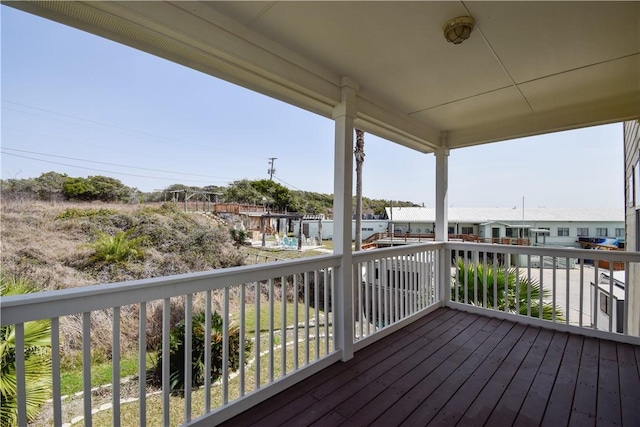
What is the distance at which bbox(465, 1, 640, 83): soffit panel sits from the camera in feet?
5.20

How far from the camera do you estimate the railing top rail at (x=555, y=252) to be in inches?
107

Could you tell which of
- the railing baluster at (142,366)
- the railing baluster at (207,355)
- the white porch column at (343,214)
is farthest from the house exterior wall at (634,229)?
the railing baluster at (142,366)

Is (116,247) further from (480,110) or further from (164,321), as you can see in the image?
(480,110)

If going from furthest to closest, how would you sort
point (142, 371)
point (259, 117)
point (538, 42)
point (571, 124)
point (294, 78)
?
point (259, 117)
point (571, 124)
point (294, 78)
point (538, 42)
point (142, 371)

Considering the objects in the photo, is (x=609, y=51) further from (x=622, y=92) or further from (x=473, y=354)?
(x=473, y=354)

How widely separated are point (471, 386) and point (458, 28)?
97.4 inches

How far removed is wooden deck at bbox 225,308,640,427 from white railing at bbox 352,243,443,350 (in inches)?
9.6

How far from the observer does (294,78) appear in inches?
81.6

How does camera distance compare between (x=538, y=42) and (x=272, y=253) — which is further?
(x=272, y=253)

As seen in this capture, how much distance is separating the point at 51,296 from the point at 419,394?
2213mm

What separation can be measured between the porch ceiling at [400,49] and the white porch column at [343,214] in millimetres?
158

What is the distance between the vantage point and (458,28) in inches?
67.6

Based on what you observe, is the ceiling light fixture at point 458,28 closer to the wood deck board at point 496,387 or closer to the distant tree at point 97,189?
the wood deck board at point 496,387

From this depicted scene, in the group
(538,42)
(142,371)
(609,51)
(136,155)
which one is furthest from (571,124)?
(136,155)
